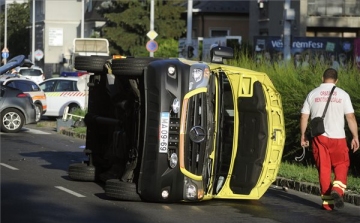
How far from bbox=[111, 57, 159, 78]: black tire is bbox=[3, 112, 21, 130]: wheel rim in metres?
14.7

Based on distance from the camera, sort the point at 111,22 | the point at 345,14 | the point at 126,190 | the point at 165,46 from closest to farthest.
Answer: the point at 126,190
the point at 345,14
the point at 165,46
the point at 111,22

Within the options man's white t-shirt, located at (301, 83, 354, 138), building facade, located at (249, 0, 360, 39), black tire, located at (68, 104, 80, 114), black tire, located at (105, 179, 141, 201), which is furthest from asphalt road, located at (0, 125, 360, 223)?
building facade, located at (249, 0, 360, 39)

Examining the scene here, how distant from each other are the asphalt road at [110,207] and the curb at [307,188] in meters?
0.15

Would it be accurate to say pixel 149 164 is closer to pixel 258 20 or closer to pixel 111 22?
pixel 258 20

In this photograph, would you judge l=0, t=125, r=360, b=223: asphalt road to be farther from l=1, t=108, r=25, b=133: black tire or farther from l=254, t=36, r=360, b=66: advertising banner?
l=254, t=36, r=360, b=66: advertising banner

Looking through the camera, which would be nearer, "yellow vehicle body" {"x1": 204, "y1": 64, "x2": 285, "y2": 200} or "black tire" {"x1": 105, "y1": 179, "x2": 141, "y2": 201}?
"black tire" {"x1": 105, "y1": 179, "x2": 141, "y2": 201}

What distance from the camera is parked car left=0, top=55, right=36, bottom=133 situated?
26.6m

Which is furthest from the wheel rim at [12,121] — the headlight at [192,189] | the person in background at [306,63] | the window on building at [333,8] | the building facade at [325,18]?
the window on building at [333,8]

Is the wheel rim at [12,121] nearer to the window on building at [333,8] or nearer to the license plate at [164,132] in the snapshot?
the license plate at [164,132]

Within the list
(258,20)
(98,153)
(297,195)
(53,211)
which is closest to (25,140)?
(98,153)

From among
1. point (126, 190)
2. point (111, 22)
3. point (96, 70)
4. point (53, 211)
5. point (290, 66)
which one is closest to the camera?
point (53, 211)

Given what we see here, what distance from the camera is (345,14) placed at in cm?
4972

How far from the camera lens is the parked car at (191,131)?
11859mm

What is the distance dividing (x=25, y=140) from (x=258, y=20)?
1295 inches
